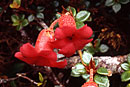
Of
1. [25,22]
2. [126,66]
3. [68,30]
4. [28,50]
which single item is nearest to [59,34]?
[68,30]

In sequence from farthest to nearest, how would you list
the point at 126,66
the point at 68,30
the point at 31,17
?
the point at 31,17 → the point at 126,66 → the point at 68,30

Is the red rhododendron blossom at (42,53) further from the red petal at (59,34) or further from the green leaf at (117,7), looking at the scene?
the green leaf at (117,7)

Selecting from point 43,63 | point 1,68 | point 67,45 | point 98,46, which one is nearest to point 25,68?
point 1,68

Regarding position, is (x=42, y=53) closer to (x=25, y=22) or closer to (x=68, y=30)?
A: (x=68, y=30)

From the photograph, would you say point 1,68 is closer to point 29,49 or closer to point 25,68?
point 25,68

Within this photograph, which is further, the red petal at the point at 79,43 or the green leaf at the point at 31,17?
the green leaf at the point at 31,17

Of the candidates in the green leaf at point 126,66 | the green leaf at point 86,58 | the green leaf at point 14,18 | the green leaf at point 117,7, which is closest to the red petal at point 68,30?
the green leaf at point 86,58
